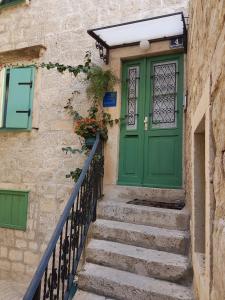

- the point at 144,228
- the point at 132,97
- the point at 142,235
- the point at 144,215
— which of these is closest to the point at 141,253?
the point at 142,235

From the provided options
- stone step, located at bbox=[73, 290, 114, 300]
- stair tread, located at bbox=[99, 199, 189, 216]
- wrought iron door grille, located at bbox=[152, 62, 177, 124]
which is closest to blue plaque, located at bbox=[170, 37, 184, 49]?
wrought iron door grille, located at bbox=[152, 62, 177, 124]

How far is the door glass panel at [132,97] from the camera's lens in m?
4.68

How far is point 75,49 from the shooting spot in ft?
16.8

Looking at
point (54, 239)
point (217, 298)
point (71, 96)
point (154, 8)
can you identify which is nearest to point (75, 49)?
point (71, 96)

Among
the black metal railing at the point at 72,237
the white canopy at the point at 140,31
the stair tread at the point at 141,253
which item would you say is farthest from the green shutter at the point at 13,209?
the white canopy at the point at 140,31

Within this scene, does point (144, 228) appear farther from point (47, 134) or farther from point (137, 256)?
point (47, 134)

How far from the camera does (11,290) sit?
4.79 meters

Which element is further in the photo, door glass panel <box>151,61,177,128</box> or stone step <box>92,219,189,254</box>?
door glass panel <box>151,61,177,128</box>

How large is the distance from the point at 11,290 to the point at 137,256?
2940 millimetres

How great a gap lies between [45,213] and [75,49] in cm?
298

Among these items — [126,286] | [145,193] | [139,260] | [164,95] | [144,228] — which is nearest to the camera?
[126,286]

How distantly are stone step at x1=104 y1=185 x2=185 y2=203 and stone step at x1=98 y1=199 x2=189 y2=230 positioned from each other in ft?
1.50

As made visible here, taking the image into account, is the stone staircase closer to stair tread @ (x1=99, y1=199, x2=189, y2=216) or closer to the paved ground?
stair tread @ (x1=99, y1=199, x2=189, y2=216)

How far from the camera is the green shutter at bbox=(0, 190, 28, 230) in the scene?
5.16 meters
